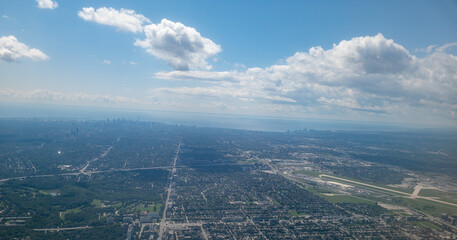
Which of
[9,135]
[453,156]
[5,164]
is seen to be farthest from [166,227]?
[453,156]

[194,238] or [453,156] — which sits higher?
[453,156]

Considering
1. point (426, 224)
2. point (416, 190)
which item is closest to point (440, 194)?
point (416, 190)

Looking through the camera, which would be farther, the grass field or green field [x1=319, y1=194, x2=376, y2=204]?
green field [x1=319, y1=194, x2=376, y2=204]

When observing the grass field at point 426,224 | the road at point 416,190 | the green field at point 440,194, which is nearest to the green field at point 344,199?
the grass field at point 426,224

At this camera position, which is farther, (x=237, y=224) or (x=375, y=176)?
(x=375, y=176)

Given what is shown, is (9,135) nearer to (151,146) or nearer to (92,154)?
(92,154)

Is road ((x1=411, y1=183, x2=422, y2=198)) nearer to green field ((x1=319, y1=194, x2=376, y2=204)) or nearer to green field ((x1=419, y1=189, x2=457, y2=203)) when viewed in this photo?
green field ((x1=419, y1=189, x2=457, y2=203))

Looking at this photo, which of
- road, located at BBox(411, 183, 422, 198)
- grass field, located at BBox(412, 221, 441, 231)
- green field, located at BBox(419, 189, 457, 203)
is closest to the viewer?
grass field, located at BBox(412, 221, 441, 231)

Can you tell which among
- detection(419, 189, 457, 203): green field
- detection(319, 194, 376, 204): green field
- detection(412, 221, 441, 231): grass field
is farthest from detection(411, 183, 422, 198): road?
detection(412, 221, 441, 231): grass field

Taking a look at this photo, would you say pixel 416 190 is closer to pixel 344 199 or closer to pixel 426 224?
pixel 344 199

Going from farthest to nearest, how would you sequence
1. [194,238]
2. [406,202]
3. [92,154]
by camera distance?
1. [92,154]
2. [406,202]
3. [194,238]

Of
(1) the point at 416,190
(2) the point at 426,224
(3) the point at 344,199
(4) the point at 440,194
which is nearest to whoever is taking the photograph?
(2) the point at 426,224
